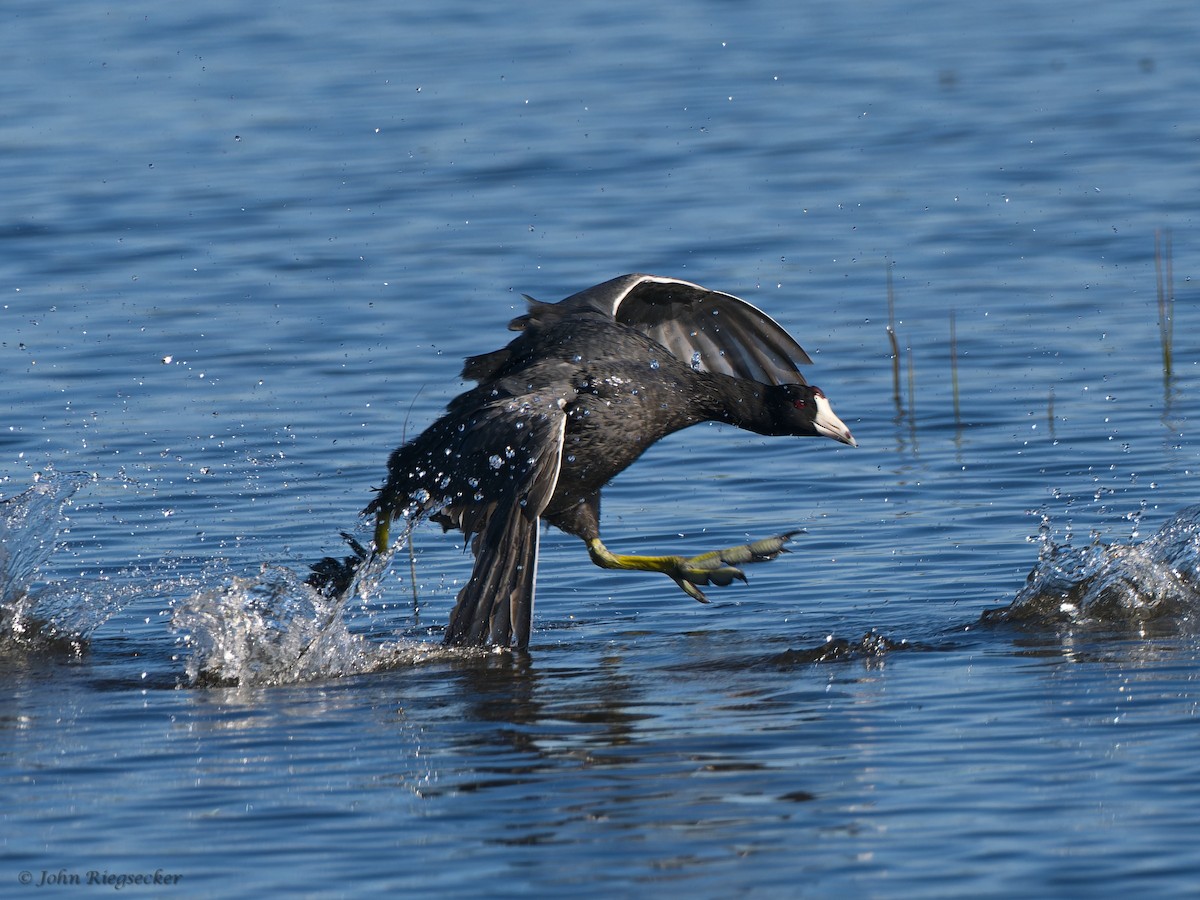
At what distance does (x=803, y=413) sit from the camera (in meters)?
7.37

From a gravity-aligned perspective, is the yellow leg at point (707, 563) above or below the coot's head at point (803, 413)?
below

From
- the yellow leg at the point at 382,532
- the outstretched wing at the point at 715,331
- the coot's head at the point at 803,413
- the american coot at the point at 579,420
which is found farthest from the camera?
the outstretched wing at the point at 715,331

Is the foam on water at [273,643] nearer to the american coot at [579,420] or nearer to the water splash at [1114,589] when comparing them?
the american coot at [579,420]

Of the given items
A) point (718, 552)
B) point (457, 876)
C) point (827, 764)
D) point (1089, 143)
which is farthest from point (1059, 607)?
point (1089, 143)

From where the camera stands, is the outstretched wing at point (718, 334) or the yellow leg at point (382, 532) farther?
the outstretched wing at point (718, 334)

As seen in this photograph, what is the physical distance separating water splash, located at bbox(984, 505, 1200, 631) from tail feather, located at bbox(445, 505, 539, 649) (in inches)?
58.4

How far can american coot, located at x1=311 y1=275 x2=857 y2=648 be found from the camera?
6.14 meters

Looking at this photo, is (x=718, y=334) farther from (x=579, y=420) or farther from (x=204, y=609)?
(x=204, y=609)

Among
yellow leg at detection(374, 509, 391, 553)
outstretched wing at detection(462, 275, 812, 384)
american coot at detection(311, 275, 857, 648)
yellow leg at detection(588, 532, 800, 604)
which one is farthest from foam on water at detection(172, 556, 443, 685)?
outstretched wing at detection(462, 275, 812, 384)

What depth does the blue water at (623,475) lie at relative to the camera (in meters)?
4.66

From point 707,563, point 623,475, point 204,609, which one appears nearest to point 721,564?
point 707,563

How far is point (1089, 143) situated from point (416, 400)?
247 inches

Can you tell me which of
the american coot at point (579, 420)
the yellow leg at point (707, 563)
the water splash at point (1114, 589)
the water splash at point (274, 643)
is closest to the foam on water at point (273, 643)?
the water splash at point (274, 643)

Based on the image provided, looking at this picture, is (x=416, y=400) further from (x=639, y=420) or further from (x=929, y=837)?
(x=929, y=837)
